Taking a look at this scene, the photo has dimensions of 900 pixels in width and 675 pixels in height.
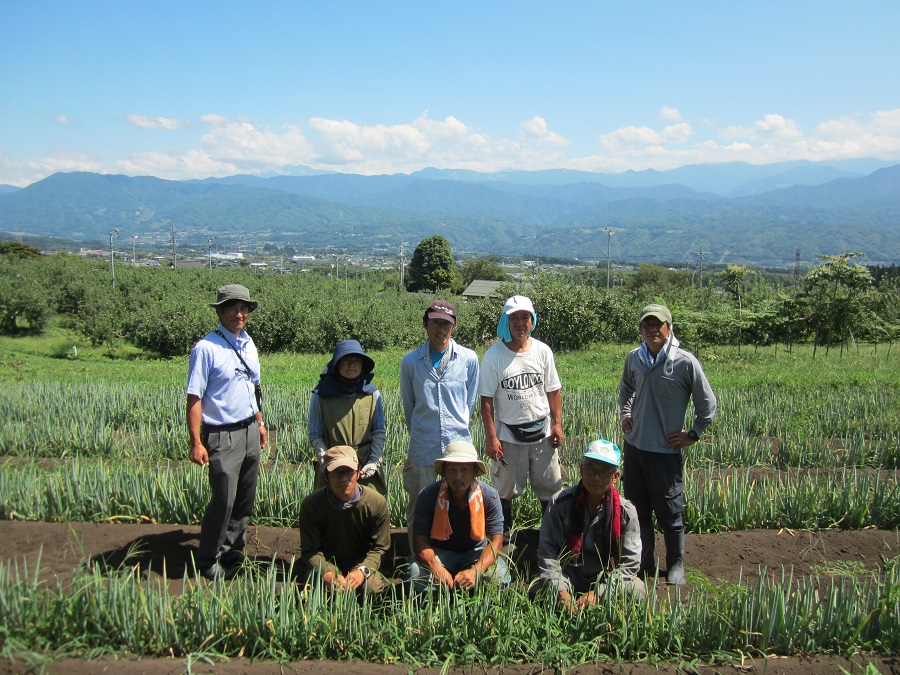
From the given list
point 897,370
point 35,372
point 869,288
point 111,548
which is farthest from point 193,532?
point 869,288

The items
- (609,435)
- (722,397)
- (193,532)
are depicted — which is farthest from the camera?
(722,397)

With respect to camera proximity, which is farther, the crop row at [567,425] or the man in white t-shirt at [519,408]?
the crop row at [567,425]

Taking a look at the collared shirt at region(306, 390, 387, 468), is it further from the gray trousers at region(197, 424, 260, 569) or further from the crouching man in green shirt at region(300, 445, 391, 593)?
the gray trousers at region(197, 424, 260, 569)

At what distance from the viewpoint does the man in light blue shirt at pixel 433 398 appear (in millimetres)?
3867

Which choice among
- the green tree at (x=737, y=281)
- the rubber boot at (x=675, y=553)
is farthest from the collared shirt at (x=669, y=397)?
the green tree at (x=737, y=281)

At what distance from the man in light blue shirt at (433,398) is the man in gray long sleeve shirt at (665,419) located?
109cm

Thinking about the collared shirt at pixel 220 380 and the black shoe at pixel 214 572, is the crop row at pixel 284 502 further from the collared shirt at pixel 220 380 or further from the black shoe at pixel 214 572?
the collared shirt at pixel 220 380

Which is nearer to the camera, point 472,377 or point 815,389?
point 472,377

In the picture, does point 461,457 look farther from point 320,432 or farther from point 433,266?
point 433,266

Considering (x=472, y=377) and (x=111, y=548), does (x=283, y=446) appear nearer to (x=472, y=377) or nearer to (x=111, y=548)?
(x=111, y=548)

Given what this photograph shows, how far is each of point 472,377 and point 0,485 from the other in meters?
3.59

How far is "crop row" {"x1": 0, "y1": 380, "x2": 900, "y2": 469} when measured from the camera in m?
6.20

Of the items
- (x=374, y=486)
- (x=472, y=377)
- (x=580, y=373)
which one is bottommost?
(x=580, y=373)

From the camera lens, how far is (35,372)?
534 inches
